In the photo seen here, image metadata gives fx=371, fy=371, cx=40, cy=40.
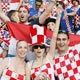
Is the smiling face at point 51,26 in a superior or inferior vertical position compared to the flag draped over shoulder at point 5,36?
superior

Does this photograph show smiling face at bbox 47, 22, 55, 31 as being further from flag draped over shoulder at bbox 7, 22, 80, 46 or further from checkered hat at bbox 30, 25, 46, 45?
checkered hat at bbox 30, 25, 46, 45

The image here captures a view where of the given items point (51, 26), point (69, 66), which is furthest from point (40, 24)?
point (69, 66)

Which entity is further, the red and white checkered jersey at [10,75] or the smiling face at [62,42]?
the smiling face at [62,42]

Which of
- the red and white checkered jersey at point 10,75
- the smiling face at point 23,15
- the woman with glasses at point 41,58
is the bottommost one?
the red and white checkered jersey at point 10,75

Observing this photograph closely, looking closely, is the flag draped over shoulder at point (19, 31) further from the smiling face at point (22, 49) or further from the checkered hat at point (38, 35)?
the smiling face at point (22, 49)

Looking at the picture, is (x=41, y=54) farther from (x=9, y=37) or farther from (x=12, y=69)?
(x=9, y=37)

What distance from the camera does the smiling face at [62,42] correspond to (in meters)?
5.38

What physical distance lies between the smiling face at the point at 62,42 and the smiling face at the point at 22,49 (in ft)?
1.57

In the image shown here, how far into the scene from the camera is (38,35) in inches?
218

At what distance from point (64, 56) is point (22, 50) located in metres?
0.63

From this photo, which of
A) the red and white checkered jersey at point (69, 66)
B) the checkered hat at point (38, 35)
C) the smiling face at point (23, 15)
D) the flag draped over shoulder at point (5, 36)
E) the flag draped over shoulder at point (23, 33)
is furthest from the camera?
the flag draped over shoulder at point (5, 36)

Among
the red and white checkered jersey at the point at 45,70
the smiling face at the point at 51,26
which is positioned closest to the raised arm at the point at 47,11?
the smiling face at the point at 51,26

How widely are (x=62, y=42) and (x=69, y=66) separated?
362mm

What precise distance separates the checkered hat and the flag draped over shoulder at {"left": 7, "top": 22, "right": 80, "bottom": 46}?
0.68 ft
